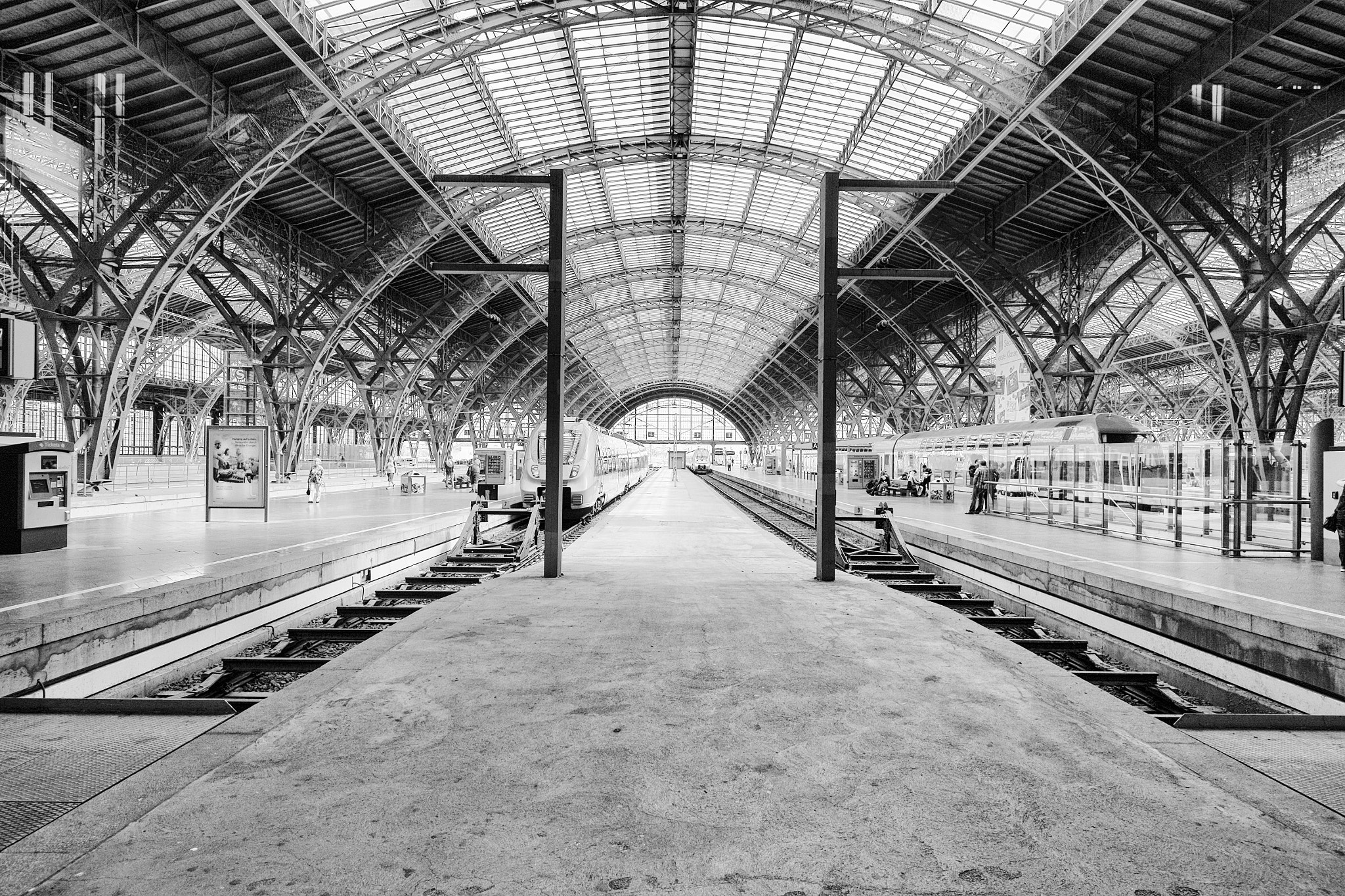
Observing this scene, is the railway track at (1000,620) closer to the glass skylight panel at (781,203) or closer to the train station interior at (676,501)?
the train station interior at (676,501)

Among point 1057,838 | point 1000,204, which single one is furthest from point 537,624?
point 1000,204

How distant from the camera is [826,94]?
26.3m

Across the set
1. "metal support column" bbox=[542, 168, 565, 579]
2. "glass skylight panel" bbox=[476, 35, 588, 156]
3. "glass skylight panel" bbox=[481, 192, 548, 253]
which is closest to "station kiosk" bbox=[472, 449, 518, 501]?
"glass skylight panel" bbox=[481, 192, 548, 253]

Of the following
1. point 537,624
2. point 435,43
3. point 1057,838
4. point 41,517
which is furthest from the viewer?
point 435,43

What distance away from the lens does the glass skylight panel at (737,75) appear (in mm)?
23500

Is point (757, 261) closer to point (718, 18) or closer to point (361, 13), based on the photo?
point (718, 18)

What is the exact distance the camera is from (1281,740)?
421cm

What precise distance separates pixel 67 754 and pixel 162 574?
641 cm

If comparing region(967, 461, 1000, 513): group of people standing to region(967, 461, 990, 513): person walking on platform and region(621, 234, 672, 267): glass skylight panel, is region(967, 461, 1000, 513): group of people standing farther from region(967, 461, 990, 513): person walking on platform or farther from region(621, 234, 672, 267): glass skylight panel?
region(621, 234, 672, 267): glass skylight panel

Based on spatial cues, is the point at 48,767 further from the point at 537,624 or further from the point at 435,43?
the point at 435,43

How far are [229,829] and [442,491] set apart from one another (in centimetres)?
3203

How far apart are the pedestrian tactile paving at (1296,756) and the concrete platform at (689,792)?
25cm

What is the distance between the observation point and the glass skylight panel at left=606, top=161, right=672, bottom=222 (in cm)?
3419

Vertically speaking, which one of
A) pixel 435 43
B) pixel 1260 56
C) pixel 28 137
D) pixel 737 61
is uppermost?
pixel 737 61
